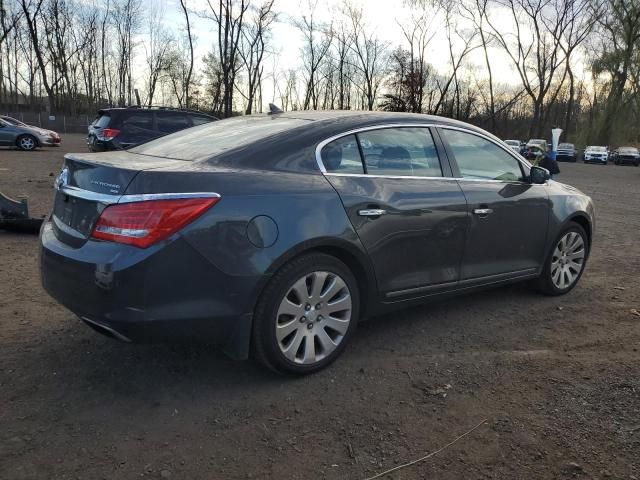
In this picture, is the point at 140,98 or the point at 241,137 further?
the point at 140,98

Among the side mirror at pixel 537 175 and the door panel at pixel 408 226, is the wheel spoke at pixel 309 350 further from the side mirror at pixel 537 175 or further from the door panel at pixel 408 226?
the side mirror at pixel 537 175

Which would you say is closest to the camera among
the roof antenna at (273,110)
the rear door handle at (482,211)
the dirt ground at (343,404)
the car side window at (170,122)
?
the dirt ground at (343,404)

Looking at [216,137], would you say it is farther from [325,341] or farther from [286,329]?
[325,341]

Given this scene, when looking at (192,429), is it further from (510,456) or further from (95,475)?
(510,456)

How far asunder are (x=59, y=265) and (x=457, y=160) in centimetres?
275

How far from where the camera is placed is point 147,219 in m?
2.68

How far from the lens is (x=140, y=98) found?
62.8 m

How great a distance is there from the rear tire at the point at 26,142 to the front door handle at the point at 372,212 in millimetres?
23026

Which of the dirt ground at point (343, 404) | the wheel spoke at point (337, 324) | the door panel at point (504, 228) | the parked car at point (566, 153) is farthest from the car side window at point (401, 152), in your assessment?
the parked car at point (566, 153)

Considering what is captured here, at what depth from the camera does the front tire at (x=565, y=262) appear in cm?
493

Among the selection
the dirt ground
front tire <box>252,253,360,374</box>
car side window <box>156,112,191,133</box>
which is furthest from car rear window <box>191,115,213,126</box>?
front tire <box>252,253,360,374</box>

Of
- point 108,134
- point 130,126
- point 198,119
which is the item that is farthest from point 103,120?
point 198,119

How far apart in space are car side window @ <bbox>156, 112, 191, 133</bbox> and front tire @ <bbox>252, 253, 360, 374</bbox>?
12427 mm

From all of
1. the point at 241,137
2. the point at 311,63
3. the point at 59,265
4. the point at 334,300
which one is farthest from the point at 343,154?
the point at 311,63
